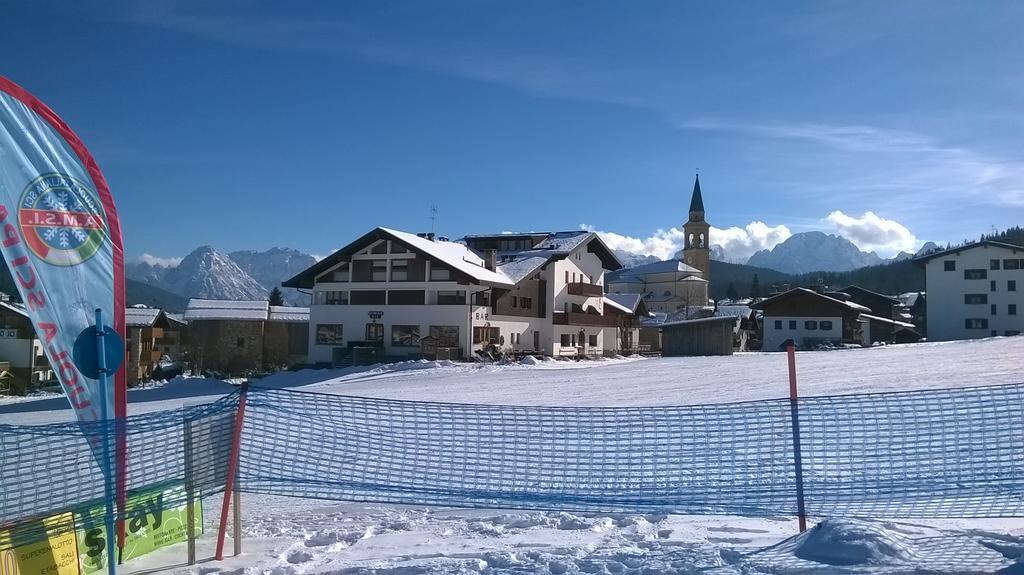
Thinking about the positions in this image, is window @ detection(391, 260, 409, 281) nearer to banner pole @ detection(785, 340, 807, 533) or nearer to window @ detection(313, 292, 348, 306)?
window @ detection(313, 292, 348, 306)

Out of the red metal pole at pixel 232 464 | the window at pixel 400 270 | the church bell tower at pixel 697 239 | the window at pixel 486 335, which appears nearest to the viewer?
the red metal pole at pixel 232 464

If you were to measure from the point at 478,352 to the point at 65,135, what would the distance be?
32663mm

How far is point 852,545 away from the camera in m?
5.34

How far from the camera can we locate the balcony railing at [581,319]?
4747 centimetres

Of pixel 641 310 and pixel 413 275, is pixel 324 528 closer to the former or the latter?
pixel 413 275

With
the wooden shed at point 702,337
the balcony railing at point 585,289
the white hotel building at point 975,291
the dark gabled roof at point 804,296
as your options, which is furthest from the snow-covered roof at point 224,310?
the white hotel building at point 975,291

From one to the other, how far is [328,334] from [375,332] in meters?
3.00

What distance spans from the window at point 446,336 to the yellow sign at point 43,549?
108 feet

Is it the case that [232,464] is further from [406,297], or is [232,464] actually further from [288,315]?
[288,315]

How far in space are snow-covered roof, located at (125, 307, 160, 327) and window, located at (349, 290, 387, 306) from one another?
24.2m

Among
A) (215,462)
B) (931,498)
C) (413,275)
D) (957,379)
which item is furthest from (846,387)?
(413,275)

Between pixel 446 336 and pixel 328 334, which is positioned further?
pixel 328 334

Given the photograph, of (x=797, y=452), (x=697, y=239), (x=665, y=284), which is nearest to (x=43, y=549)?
(x=797, y=452)

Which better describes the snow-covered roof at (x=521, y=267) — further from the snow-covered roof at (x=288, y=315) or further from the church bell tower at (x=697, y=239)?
the church bell tower at (x=697, y=239)
